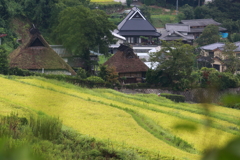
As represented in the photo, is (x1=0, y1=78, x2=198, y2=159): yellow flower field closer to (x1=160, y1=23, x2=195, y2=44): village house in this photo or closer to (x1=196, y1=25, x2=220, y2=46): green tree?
(x1=196, y1=25, x2=220, y2=46): green tree

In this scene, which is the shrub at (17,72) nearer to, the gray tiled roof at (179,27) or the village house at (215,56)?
the village house at (215,56)

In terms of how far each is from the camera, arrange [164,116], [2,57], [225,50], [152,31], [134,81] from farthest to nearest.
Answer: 1. [152,31]
2. [225,50]
3. [134,81]
4. [2,57]
5. [164,116]

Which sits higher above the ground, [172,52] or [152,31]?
[152,31]

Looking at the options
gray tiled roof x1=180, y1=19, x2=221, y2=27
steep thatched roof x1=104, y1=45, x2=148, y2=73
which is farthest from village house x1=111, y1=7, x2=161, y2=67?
steep thatched roof x1=104, y1=45, x2=148, y2=73

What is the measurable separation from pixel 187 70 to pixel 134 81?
12.5 feet

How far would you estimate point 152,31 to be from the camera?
3938cm

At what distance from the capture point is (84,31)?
2314 cm

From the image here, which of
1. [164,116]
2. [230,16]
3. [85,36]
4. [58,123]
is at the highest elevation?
[230,16]

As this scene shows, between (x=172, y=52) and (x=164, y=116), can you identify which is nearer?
(x=164, y=116)

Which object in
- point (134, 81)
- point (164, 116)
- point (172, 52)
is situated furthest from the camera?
point (134, 81)

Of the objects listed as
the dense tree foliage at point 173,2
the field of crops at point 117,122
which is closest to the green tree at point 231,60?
the field of crops at point 117,122

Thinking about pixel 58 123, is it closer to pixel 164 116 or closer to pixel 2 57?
pixel 164 116

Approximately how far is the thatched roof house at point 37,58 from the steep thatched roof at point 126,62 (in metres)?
3.60

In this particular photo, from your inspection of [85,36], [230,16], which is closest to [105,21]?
[85,36]
